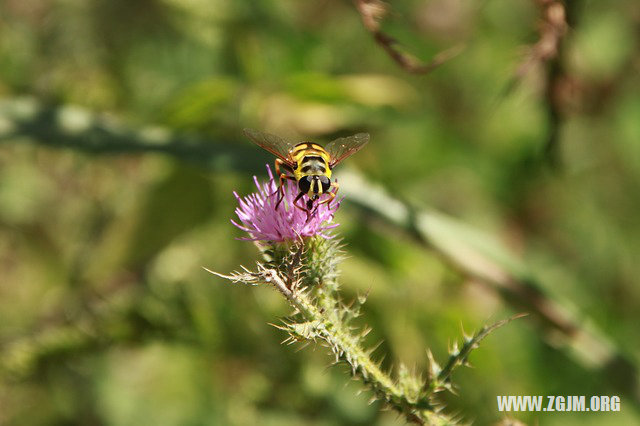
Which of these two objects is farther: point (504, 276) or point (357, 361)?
point (504, 276)

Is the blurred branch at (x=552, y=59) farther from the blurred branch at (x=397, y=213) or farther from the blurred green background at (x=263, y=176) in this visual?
the blurred branch at (x=397, y=213)

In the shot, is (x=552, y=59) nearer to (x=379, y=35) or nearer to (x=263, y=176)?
(x=379, y=35)

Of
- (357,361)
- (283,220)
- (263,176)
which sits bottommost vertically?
(357,361)

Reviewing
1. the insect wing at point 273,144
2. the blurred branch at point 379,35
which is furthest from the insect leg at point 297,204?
the blurred branch at point 379,35

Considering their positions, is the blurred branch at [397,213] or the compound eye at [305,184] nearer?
the compound eye at [305,184]

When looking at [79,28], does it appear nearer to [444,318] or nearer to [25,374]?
[25,374]

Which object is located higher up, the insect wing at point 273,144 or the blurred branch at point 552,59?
the blurred branch at point 552,59

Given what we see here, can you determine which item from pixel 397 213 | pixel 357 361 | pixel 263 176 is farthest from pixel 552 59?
pixel 357 361
